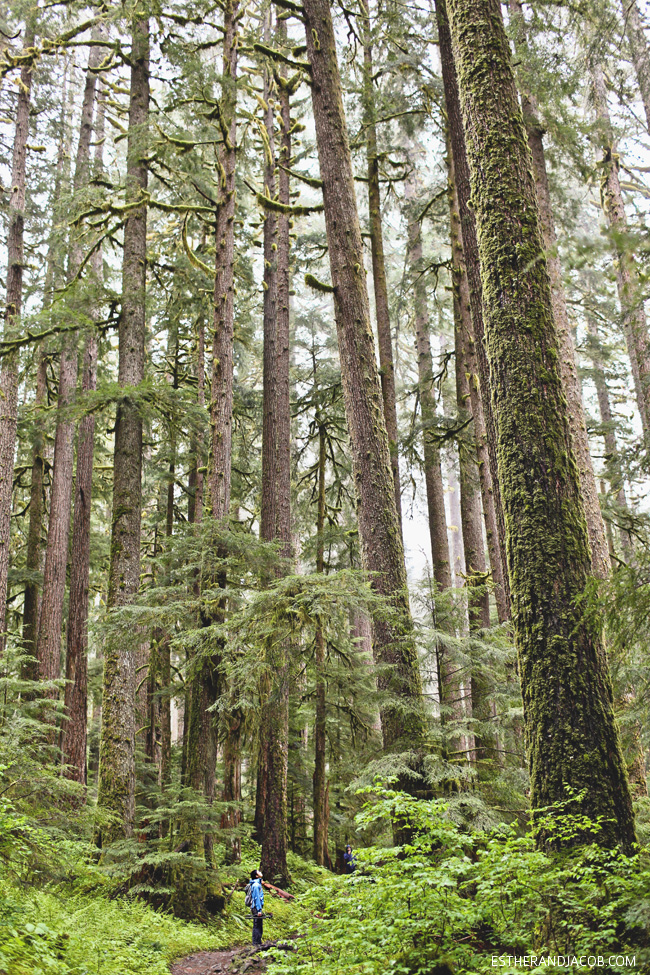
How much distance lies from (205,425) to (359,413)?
16.2 feet

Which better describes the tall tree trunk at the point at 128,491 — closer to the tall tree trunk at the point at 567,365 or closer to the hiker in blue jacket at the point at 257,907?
the hiker in blue jacket at the point at 257,907

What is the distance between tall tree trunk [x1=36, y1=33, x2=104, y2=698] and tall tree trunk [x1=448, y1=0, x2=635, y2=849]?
8.97m

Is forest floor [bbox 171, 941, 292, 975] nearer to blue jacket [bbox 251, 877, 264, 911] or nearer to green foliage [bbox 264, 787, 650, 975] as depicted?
blue jacket [bbox 251, 877, 264, 911]

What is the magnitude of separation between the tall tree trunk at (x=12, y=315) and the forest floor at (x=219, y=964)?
20.0 feet

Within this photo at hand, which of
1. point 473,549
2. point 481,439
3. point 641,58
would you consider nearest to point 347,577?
point 481,439

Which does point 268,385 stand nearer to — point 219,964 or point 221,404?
point 221,404

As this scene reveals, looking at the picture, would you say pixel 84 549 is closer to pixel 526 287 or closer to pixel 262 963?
pixel 262 963

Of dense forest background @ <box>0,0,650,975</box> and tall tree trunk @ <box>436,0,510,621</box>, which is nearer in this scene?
dense forest background @ <box>0,0,650,975</box>

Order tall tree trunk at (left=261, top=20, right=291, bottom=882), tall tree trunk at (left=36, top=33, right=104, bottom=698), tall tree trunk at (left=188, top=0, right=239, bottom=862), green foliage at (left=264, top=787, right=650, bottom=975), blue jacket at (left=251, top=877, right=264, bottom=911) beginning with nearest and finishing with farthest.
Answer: green foliage at (left=264, top=787, right=650, bottom=975), blue jacket at (left=251, top=877, right=264, bottom=911), tall tree trunk at (left=188, top=0, right=239, bottom=862), tall tree trunk at (left=261, top=20, right=291, bottom=882), tall tree trunk at (left=36, top=33, right=104, bottom=698)

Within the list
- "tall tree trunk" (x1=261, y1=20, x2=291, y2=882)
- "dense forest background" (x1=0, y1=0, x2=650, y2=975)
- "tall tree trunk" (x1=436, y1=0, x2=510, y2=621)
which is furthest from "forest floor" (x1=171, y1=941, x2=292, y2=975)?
"tall tree trunk" (x1=436, y1=0, x2=510, y2=621)

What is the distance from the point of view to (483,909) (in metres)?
3.80

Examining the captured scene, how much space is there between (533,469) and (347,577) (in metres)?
2.05

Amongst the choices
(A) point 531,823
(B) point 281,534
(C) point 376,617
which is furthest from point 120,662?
(A) point 531,823

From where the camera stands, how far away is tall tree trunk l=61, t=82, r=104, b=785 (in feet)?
41.2
